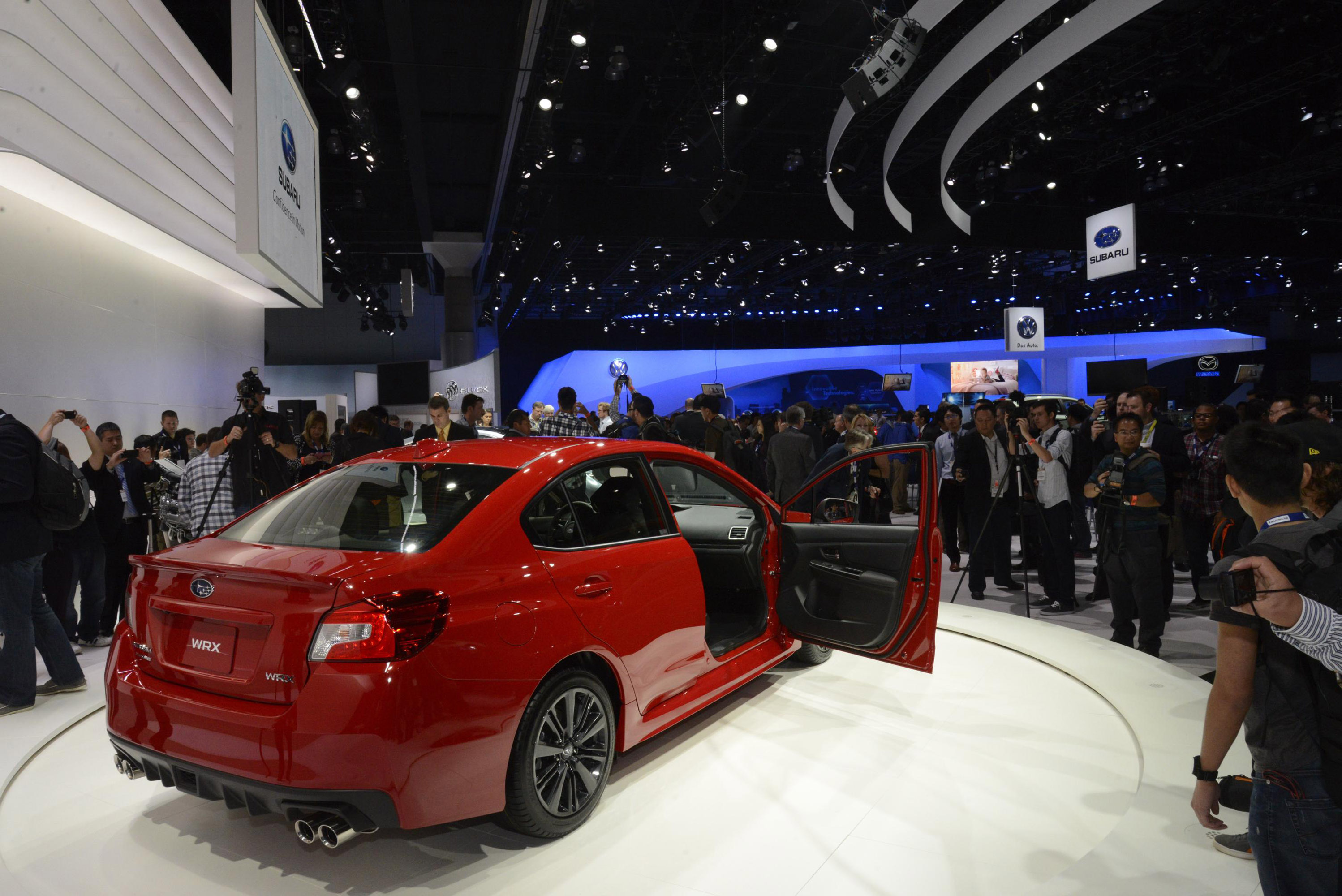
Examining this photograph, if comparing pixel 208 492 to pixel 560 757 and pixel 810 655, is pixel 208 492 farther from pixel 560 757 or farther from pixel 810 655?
pixel 810 655

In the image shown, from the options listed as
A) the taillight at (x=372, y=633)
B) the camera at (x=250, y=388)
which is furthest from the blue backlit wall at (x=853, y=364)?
the taillight at (x=372, y=633)

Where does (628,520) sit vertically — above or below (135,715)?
above

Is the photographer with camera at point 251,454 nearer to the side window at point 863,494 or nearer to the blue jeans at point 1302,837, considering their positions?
the side window at point 863,494

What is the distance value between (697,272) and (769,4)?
13.1 meters

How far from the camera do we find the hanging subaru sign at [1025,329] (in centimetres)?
1543

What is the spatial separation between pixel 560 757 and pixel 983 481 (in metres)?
5.24

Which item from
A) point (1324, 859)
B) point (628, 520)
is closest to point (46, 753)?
point (628, 520)

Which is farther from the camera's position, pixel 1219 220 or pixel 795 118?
pixel 1219 220

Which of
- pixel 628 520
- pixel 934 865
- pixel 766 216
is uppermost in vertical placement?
pixel 766 216

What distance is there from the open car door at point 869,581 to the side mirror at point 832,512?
239 millimetres

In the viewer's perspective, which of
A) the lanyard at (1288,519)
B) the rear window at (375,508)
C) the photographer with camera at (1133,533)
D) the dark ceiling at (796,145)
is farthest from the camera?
the dark ceiling at (796,145)

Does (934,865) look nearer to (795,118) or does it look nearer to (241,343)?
(795,118)

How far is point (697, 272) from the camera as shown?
20.6 m

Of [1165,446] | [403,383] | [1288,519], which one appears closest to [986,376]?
[403,383]
